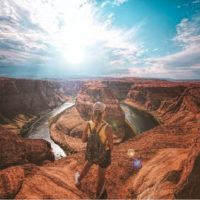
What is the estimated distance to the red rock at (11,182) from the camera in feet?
18.9

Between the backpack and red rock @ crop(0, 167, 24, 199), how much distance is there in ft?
8.93

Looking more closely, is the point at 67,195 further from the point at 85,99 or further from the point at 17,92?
the point at 17,92

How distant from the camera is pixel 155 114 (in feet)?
257

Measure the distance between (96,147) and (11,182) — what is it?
3.22m

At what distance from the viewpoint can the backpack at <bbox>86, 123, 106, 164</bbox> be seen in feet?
18.9

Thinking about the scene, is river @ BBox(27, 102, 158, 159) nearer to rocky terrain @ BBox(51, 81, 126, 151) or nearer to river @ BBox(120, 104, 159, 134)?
river @ BBox(120, 104, 159, 134)

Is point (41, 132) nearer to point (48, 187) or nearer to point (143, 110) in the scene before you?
point (143, 110)

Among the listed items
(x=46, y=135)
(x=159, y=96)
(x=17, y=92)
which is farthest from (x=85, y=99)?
(x=159, y=96)

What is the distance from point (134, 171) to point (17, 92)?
2958 inches

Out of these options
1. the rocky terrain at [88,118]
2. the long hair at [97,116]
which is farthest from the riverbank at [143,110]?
the long hair at [97,116]

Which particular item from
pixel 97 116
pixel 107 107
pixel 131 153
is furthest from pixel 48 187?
pixel 107 107

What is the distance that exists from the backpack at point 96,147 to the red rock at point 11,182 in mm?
2721

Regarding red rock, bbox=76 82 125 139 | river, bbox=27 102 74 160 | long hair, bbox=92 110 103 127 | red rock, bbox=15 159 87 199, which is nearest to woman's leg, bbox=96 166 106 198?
red rock, bbox=15 159 87 199

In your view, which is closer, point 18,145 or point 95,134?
point 95,134
